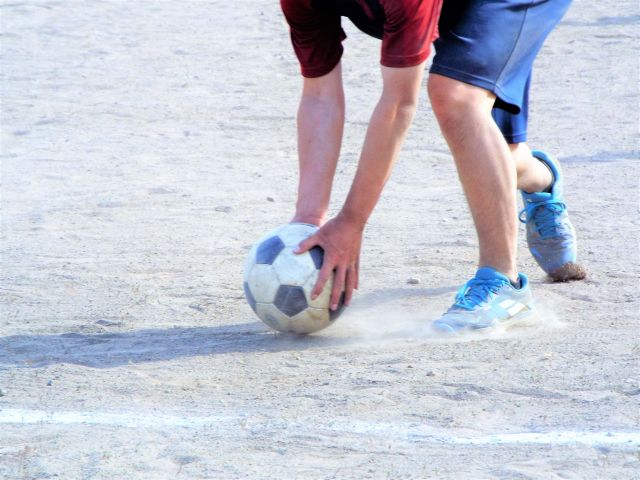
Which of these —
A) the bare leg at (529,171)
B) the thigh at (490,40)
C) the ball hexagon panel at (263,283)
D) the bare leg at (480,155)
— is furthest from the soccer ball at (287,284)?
the bare leg at (529,171)

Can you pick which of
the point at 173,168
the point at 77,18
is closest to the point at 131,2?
the point at 77,18

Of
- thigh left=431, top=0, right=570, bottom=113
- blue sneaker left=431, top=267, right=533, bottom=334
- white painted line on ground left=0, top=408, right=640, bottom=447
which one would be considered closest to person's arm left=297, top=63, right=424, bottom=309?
thigh left=431, top=0, right=570, bottom=113

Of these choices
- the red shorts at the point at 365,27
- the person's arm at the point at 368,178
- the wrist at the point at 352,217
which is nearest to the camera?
the red shorts at the point at 365,27

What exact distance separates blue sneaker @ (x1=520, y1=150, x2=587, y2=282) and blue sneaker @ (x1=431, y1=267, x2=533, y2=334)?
61 centimetres

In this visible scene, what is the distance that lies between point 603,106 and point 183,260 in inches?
174

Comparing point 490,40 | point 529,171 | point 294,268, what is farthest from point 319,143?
point 529,171

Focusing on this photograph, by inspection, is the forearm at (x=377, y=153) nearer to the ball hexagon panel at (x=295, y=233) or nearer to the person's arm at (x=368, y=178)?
the person's arm at (x=368, y=178)

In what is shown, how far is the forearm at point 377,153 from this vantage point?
4.01m

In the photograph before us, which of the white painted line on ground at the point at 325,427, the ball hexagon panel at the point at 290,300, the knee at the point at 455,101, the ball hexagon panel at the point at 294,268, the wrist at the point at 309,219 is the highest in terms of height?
the knee at the point at 455,101

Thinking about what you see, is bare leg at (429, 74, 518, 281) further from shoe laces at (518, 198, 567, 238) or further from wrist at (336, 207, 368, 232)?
shoe laces at (518, 198, 567, 238)

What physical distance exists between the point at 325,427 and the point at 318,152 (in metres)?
1.42

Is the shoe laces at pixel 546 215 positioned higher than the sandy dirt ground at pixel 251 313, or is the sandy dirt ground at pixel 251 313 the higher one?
the shoe laces at pixel 546 215

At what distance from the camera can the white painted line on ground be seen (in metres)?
3.35

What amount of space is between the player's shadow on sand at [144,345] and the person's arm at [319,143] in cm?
51
